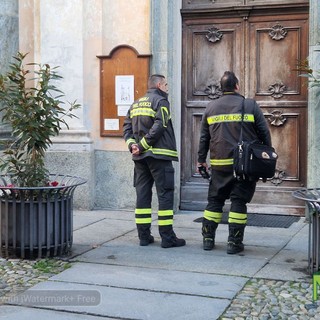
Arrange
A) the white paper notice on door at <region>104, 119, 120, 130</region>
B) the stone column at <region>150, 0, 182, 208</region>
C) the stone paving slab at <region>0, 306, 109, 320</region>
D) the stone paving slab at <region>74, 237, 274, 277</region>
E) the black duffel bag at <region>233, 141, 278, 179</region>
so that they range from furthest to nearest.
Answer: the white paper notice on door at <region>104, 119, 120, 130</region>
the stone column at <region>150, 0, 182, 208</region>
the black duffel bag at <region>233, 141, 278, 179</region>
the stone paving slab at <region>74, 237, 274, 277</region>
the stone paving slab at <region>0, 306, 109, 320</region>

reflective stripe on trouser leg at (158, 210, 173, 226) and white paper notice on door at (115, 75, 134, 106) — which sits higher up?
white paper notice on door at (115, 75, 134, 106)

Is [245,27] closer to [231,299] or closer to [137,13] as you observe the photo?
[137,13]

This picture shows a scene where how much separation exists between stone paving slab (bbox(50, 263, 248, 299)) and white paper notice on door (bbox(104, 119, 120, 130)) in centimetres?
348

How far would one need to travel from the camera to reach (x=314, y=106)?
332 inches

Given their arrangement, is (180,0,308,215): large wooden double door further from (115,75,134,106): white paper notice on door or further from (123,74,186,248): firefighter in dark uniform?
(123,74,186,248): firefighter in dark uniform

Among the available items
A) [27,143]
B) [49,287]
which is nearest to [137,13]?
[27,143]

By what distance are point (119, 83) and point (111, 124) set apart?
0.61m

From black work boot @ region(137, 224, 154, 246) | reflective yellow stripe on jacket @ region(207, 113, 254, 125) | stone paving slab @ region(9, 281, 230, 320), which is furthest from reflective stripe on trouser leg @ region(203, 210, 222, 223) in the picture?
stone paving slab @ region(9, 281, 230, 320)

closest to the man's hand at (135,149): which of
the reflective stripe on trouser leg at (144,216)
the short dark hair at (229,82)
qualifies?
the reflective stripe on trouser leg at (144,216)

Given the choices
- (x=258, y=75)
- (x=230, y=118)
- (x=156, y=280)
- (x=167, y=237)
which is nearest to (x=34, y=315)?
(x=156, y=280)

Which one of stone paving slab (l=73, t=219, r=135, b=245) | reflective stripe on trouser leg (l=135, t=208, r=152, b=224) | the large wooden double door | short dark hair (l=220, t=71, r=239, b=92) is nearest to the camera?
short dark hair (l=220, t=71, r=239, b=92)

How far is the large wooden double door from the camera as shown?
9.02m

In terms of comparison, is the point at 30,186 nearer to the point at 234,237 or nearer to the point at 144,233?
the point at 144,233

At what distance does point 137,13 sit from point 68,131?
6.53 feet
